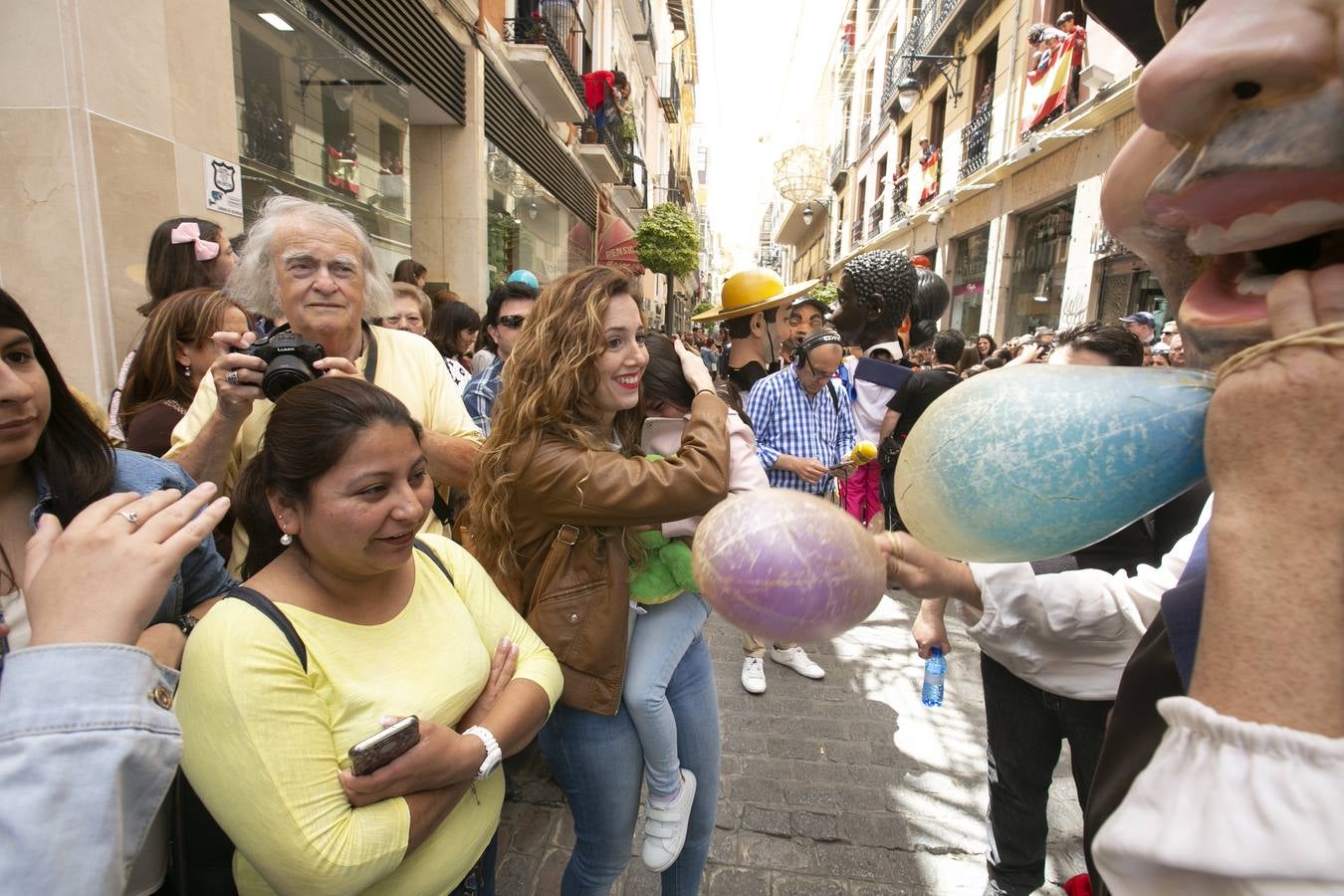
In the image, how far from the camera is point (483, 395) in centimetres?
330

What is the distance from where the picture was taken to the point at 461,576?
67.3 inches

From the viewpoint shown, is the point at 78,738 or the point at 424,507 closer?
the point at 78,738

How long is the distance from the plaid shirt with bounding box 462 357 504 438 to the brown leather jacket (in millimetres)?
1451

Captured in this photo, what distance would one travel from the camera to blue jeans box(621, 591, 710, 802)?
185 cm

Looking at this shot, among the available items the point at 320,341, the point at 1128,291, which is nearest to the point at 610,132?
the point at 1128,291

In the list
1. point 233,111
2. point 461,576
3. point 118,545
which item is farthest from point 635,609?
point 233,111

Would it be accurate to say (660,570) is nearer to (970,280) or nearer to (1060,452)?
(1060,452)

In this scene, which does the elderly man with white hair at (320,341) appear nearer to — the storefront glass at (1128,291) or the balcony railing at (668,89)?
the storefront glass at (1128,291)

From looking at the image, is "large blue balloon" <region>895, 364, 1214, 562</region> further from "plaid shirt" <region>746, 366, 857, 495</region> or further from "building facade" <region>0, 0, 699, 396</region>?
"building facade" <region>0, 0, 699, 396</region>

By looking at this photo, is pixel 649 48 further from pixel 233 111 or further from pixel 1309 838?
pixel 1309 838

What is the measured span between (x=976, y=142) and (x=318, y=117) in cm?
1226

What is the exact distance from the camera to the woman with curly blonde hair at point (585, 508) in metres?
1.72

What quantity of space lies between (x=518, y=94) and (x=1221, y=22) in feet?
36.0

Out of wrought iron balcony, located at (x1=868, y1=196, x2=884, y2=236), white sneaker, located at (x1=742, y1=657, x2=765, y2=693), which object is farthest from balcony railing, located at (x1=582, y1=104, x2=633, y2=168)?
white sneaker, located at (x1=742, y1=657, x2=765, y2=693)
